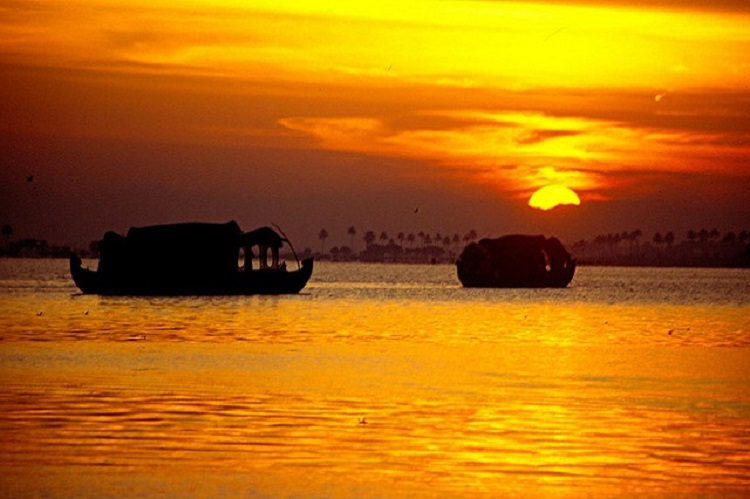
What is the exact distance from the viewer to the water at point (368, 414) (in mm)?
19719

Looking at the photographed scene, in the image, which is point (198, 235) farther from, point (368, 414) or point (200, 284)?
point (368, 414)

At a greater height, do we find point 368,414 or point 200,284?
point 200,284

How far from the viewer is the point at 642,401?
1213 inches

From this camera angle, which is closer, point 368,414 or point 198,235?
point 368,414

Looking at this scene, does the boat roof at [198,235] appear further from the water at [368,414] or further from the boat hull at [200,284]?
the water at [368,414]

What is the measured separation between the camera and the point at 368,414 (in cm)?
2727

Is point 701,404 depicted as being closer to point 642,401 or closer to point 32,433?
point 642,401

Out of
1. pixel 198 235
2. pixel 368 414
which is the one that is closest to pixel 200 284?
pixel 198 235

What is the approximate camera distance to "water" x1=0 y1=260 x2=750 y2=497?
19.7m

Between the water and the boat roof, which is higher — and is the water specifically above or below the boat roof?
below

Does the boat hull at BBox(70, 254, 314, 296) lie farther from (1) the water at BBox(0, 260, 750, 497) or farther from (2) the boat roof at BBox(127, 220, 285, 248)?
(1) the water at BBox(0, 260, 750, 497)

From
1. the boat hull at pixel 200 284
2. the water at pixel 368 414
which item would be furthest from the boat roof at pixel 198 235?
the water at pixel 368 414

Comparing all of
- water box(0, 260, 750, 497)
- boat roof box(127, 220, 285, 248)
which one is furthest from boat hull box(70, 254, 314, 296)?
water box(0, 260, 750, 497)

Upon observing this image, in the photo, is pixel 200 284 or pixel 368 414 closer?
pixel 368 414
